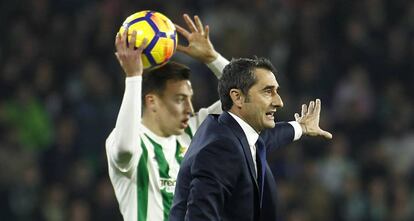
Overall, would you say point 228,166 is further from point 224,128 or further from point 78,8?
point 78,8

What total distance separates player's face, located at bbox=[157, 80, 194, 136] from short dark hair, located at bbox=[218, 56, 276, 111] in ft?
3.10

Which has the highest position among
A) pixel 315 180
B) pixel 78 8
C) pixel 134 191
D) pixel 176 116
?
pixel 78 8

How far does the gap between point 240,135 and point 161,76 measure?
1198 mm

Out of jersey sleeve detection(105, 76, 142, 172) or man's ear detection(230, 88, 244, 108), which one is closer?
man's ear detection(230, 88, 244, 108)

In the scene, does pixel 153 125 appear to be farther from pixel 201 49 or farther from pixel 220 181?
pixel 220 181

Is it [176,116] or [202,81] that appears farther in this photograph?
[202,81]

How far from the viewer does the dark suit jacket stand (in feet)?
12.2

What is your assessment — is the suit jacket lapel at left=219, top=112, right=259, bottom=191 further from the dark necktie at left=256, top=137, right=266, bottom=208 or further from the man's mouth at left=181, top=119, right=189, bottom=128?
the man's mouth at left=181, top=119, right=189, bottom=128

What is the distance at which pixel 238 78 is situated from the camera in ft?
13.2

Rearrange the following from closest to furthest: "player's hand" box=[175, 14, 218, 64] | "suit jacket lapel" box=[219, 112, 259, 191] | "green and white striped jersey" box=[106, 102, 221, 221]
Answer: "suit jacket lapel" box=[219, 112, 259, 191], "green and white striped jersey" box=[106, 102, 221, 221], "player's hand" box=[175, 14, 218, 64]

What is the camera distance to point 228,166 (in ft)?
12.5

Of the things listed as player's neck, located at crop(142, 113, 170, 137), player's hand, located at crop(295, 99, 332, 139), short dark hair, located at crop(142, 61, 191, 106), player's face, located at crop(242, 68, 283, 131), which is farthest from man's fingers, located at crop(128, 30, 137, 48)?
player's hand, located at crop(295, 99, 332, 139)

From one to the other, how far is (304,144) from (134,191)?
16.7 feet

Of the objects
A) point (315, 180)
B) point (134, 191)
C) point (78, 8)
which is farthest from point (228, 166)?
point (78, 8)
